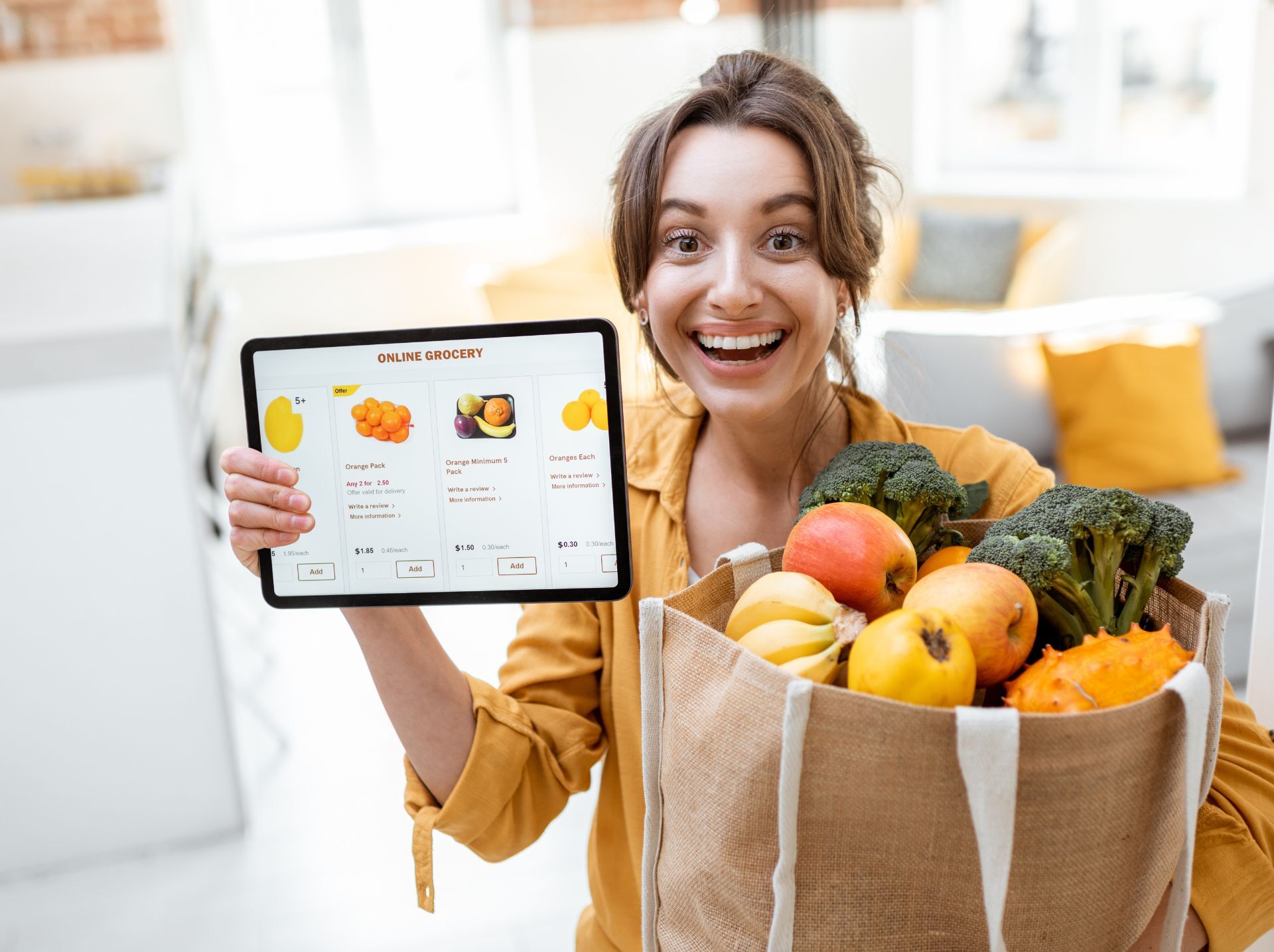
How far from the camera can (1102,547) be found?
72 cm

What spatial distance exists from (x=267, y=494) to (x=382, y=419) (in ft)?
0.34

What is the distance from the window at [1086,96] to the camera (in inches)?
165

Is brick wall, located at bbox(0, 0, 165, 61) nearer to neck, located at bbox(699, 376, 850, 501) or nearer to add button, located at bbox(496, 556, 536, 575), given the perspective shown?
neck, located at bbox(699, 376, 850, 501)

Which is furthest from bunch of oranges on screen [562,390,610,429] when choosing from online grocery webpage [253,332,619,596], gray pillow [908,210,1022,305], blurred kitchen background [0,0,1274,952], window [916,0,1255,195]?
gray pillow [908,210,1022,305]

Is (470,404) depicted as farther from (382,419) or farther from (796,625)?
(796,625)

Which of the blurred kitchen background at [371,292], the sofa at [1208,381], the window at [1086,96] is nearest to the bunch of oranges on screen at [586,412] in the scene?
the blurred kitchen background at [371,292]

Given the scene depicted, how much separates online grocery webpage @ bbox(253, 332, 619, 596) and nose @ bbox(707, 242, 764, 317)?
0.18 m

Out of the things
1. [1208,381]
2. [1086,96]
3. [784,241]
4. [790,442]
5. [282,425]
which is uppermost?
[1086,96]

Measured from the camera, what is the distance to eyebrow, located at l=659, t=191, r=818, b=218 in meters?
0.95

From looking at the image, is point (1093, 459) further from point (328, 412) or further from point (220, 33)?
point (220, 33)

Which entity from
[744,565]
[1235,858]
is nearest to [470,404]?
Answer: [744,565]

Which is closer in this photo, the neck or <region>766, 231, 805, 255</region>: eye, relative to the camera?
<region>766, 231, 805, 255</region>: eye

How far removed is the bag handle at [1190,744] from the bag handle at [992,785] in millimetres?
98

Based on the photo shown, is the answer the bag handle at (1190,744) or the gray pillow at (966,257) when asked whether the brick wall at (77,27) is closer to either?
the gray pillow at (966,257)
